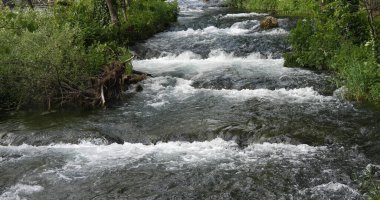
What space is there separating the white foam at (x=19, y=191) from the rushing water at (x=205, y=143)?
21 millimetres

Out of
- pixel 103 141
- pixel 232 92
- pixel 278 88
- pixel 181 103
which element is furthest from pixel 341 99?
pixel 103 141

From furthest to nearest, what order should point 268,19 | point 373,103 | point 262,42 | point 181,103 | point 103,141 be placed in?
point 268,19 < point 262,42 < point 181,103 < point 373,103 < point 103,141

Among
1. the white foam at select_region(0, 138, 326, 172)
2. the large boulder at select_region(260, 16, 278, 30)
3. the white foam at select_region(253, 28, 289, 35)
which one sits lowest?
the white foam at select_region(0, 138, 326, 172)

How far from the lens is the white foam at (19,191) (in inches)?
334

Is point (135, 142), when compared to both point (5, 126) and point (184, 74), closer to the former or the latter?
point (5, 126)

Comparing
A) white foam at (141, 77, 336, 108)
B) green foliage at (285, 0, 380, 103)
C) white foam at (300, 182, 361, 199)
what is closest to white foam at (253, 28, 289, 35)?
green foliage at (285, 0, 380, 103)

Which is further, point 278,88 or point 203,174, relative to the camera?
point 278,88

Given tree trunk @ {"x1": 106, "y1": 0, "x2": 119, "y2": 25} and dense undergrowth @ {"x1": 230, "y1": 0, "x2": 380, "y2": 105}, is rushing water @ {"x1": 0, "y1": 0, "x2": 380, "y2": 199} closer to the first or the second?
dense undergrowth @ {"x1": 230, "y1": 0, "x2": 380, "y2": 105}

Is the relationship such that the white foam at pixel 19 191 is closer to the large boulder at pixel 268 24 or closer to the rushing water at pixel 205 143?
the rushing water at pixel 205 143

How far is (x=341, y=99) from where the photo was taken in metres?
13.1

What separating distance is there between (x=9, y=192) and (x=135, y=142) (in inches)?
137

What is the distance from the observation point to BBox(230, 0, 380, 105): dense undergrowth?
12648mm

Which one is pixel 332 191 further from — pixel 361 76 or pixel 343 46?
pixel 343 46

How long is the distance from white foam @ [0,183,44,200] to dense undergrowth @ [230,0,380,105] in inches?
362
